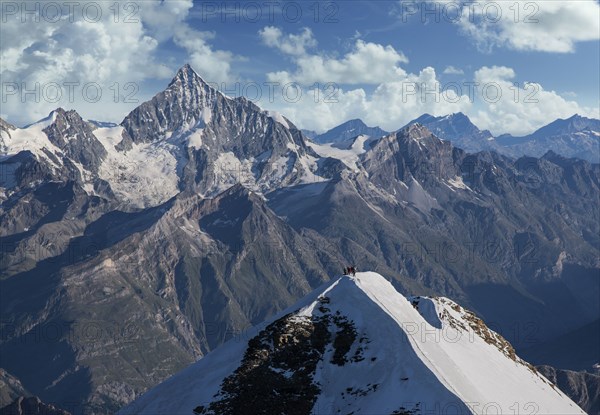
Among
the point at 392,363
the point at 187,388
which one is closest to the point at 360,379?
the point at 392,363

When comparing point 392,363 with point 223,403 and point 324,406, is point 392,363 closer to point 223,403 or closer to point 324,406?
point 324,406

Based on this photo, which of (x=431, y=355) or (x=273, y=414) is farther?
(x=431, y=355)

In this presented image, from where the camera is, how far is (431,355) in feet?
343

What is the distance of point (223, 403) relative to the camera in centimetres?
9762

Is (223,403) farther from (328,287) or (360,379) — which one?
(328,287)

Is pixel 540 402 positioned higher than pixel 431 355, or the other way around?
pixel 431 355

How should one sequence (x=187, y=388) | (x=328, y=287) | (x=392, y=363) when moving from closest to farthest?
(x=392, y=363) → (x=187, y=388) → (x=328, y=287)

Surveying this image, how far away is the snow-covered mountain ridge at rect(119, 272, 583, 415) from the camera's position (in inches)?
3738

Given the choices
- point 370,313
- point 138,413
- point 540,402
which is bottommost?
point 540,402

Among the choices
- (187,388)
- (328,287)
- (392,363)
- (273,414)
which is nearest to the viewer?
(273,414)

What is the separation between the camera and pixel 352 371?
101250mm

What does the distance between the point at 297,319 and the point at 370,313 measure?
1111cm

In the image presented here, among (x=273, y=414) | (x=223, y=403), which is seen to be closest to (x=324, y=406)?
(x=273, y=414)

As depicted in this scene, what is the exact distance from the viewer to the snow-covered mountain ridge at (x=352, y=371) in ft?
311
